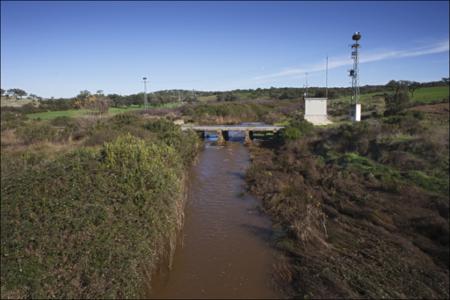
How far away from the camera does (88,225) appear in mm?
Result: 7242

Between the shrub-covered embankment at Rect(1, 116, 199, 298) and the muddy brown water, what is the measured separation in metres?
0.89

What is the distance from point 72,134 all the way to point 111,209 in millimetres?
16800

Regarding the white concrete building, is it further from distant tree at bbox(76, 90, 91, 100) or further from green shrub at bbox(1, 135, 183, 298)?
distant tree at bbox(76, 90, 91, 100)

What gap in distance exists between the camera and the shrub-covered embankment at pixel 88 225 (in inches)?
244

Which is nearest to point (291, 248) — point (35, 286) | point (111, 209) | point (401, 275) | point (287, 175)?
point (401, 275)

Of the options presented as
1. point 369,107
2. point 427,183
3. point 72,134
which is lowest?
point 427,183

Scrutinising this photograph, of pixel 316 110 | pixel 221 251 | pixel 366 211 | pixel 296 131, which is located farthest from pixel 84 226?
pixel 316 110

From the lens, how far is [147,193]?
8906 mm

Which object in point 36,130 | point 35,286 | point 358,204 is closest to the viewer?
point 35,286

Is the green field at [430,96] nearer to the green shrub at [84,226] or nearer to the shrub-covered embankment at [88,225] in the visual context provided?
the shrub-covered embankment at [88,225]

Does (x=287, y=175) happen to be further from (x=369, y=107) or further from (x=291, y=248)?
(x=369, y=107)

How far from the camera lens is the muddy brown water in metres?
8.16

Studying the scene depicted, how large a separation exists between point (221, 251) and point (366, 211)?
19.1 feet

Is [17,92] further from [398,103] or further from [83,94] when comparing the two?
[398,103]
